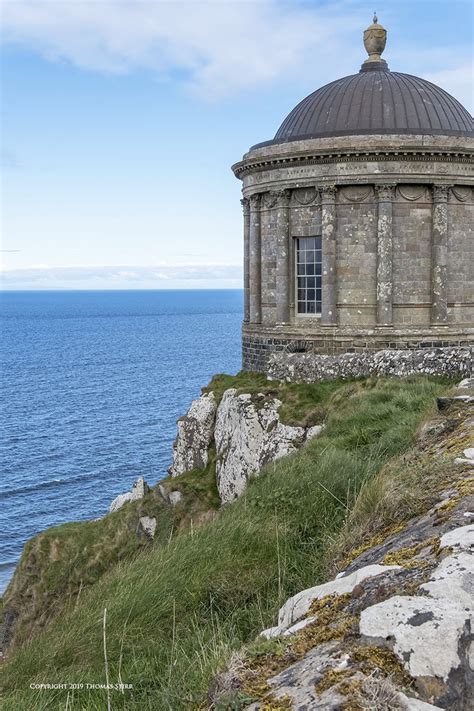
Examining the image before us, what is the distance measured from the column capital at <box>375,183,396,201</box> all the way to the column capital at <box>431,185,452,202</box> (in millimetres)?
1358

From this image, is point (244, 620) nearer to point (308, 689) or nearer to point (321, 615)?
point (321, 615)

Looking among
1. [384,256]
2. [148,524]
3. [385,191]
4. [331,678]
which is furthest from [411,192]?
[331,678]

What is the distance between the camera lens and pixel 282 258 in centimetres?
2322

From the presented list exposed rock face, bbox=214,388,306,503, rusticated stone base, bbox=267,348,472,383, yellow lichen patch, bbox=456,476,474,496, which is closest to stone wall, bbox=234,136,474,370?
rusticated stone base, bbox=267,348,472,383

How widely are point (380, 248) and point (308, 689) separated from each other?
1937 centimetres

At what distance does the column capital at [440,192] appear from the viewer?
21641 millimetres

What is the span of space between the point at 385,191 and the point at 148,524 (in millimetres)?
12180

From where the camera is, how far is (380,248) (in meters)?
21.8

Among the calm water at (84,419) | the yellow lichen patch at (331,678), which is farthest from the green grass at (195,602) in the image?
the calm water at (84,419)

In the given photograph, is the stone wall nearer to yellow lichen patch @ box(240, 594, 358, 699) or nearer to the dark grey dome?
the dark grey dome

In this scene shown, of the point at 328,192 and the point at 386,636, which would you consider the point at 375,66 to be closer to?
the point at 328,192

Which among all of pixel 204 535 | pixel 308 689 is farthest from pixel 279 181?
pixel 308 689

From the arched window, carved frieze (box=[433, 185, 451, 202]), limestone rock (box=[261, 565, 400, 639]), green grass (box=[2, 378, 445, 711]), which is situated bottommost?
green grass (box=[2, 378, 445, 711])

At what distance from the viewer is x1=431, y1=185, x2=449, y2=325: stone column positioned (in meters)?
21.8
